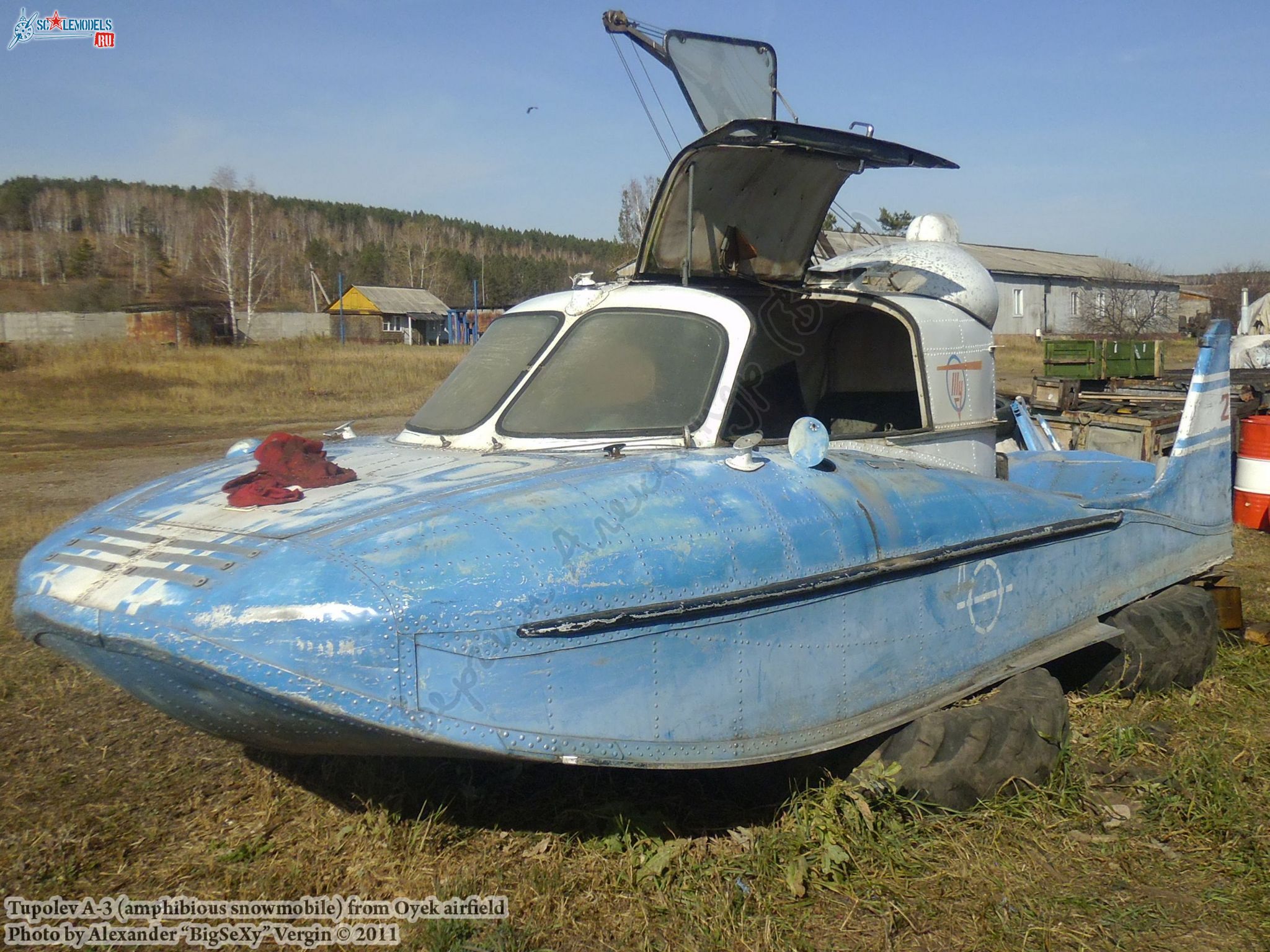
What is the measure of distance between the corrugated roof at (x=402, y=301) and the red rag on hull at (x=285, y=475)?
2098 inches

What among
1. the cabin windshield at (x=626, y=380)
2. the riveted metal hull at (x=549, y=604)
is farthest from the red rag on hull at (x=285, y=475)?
the cabin windshield at (x=626, y=380)

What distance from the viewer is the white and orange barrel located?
8805mm

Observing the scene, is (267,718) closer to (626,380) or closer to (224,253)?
(626,380)

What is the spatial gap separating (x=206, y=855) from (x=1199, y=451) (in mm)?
5656

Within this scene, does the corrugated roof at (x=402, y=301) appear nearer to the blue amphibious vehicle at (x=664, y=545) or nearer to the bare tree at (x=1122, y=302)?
the bare tree at (x=1122, y=302)

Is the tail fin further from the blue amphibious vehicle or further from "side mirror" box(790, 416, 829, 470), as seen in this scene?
"side mirror" box(790, 416, 829, 470)

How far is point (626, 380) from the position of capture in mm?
4312

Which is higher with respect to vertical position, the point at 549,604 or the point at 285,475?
the point at 285,475

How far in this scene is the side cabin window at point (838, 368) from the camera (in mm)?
5512

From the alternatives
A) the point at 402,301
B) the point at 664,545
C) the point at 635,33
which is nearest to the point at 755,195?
the point at 635,33

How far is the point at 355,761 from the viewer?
4230 mm

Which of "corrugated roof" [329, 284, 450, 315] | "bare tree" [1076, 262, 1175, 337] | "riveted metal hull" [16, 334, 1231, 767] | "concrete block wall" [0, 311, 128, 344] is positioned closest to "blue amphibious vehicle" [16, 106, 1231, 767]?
"riveted metal hull" [16, 334, 1231, 767]

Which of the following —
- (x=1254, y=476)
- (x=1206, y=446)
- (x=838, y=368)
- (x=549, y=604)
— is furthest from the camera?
(x=1254, y=476)

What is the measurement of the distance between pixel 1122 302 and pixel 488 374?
45.9 metres
